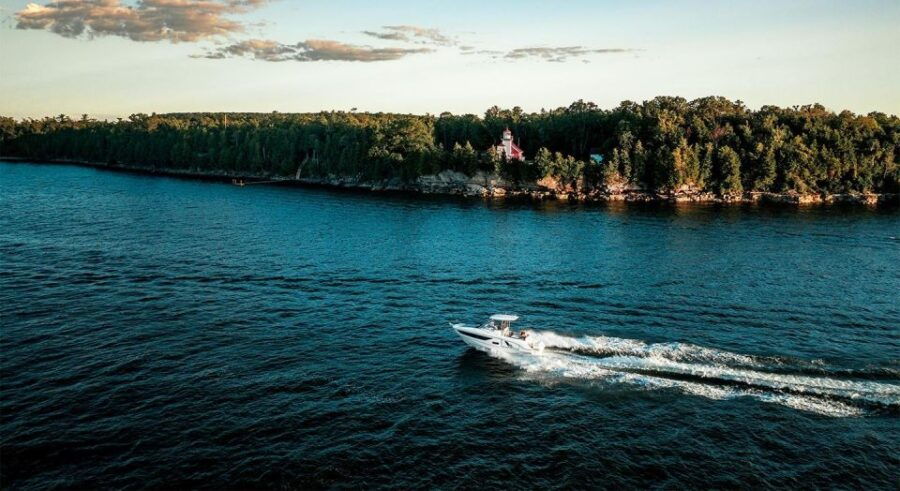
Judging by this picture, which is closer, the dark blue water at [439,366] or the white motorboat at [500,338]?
the dark blue water at [439,366]

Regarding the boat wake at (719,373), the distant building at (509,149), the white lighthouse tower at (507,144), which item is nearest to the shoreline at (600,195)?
the distant building at (509,149)

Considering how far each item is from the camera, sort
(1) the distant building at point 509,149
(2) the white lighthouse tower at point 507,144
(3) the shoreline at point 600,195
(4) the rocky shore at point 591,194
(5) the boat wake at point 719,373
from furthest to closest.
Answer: (2) the white lighthouse tower at point 507,144, (1) the distant building at point 509,149, (4) the rocky shore at point 591,194, (3) the shoreline at point 600,195, (5) the boat wake at point 719,373

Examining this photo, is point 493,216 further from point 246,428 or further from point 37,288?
point 246,428

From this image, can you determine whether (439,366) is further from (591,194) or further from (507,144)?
(507,144)

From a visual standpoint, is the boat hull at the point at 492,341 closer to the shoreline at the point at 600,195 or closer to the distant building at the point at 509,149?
the shoreline at the point at 600,195

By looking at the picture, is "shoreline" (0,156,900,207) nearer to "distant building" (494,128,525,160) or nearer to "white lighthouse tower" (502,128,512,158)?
"distant building" (494,128,525,160)

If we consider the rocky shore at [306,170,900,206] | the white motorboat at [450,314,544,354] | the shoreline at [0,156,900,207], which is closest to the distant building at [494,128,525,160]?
the rocky shore at [306,170,900,206]
